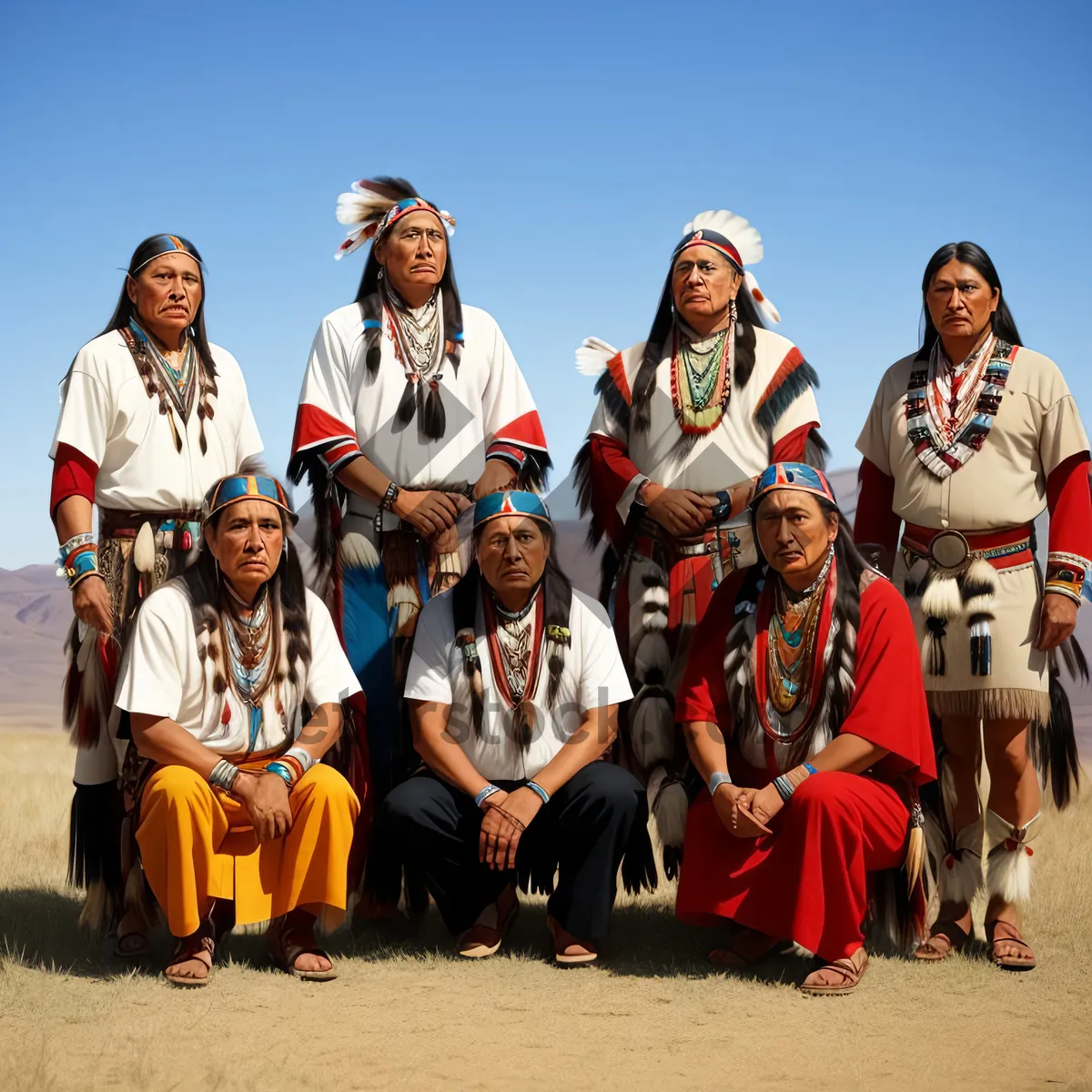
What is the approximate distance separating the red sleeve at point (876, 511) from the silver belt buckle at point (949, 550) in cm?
30

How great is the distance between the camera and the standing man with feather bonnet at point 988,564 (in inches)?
170

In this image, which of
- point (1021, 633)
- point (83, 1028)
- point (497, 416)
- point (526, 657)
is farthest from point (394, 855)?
point (1021, 633)

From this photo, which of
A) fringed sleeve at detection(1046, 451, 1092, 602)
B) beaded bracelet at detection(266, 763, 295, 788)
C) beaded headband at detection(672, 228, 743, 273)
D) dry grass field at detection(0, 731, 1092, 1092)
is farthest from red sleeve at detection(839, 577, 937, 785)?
beaded bracelet at detection(266, 763, 295, 788)

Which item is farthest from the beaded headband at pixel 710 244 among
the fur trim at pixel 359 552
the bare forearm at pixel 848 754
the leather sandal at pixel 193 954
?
the leather sandal at pixel 193 954

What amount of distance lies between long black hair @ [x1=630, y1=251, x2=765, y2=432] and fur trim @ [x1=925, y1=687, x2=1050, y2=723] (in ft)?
3.84

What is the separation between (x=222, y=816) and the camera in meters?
4.00

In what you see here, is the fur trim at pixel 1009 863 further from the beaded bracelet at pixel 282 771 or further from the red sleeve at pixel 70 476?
the red sleeve at pixel 70 476

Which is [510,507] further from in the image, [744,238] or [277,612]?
[744,238]

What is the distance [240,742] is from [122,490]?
850 millimetres

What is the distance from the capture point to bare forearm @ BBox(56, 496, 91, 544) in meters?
4.25

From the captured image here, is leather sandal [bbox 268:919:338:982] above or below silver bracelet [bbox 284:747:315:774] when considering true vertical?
below

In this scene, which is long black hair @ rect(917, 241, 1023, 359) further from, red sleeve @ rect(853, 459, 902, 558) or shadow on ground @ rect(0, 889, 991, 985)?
shadow on ground @ rect(0, 889, 991, 985)

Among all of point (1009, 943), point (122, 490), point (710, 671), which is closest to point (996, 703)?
point (1009, 943)

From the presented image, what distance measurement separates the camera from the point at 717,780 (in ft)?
13.6
